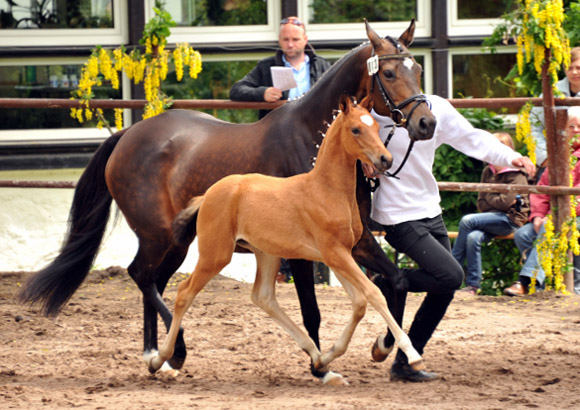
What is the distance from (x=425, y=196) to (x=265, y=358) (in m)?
1.51

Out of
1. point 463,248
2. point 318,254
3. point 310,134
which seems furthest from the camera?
point 463,248

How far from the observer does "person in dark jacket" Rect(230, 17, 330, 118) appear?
6707 millimetres

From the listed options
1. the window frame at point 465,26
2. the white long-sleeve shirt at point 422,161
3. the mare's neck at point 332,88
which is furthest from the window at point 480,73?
the white long-sleeve shirt at point 422,161

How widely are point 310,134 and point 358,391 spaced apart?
1392mm

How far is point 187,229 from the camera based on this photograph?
193 inches

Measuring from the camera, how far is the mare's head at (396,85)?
4.44 m

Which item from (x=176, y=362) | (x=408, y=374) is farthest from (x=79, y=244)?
(x=408, y=374)

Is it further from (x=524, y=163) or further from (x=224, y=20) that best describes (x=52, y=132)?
(x=524, y=163)

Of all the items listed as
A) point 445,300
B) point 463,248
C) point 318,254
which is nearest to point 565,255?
point 463,248

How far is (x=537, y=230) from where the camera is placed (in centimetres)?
725

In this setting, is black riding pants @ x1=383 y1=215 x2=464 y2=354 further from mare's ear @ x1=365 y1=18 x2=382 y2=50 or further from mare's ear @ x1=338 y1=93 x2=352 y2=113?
mare's ear @ x1=365 y1=18 x2=382 y2=50

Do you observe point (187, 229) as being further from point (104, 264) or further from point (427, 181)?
point (104, 264)

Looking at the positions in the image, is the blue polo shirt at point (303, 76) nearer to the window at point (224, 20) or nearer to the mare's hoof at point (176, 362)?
the window at point (224, 20)

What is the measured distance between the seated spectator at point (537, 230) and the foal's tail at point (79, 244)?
326 centimetres
